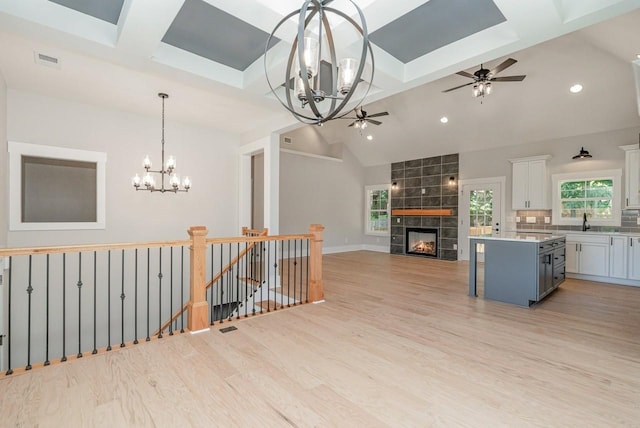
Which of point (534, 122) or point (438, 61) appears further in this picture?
point (534, 122)

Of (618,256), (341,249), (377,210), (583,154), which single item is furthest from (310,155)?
(618,256)

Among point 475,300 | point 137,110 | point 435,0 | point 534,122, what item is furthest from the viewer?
point 534,122

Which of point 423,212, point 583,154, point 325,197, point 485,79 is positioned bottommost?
point 423,212

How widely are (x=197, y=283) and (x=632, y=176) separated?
283 inches

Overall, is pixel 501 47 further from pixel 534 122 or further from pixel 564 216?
pixel 564 216

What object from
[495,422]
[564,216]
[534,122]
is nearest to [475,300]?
[495,422]

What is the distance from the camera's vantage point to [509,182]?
7.14m

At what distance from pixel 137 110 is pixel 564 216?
8.37 m

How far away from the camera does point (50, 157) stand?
14.8 ft

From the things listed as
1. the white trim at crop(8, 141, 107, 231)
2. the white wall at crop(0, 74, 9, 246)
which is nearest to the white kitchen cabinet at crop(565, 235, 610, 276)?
the white trim at crop(8, 141, 107, 231)

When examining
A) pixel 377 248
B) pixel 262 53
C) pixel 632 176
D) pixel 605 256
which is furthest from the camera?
pixel 377 248

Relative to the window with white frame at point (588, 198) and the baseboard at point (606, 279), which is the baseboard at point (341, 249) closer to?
the window with white frame at point (588, 198)

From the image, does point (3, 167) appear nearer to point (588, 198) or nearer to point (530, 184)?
point (530, 184)

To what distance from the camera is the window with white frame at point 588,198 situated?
5.79 m
